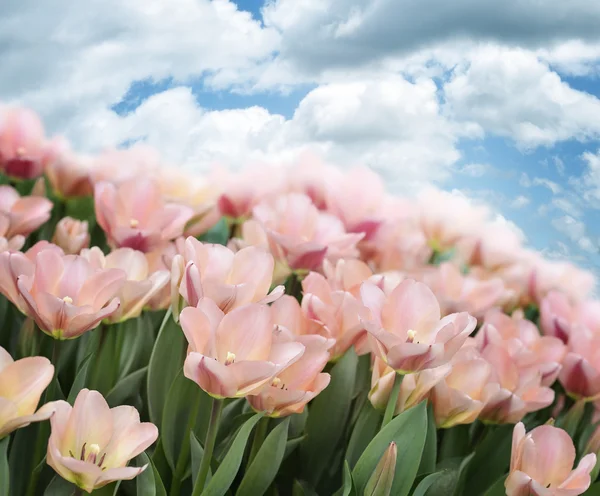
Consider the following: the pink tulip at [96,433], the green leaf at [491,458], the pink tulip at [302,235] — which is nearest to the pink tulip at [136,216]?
the pink tulip at [302,235]

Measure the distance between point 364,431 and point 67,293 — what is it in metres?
0.31

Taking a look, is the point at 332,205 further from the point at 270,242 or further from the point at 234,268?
the point at 234,268

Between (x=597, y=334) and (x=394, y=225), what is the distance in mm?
410

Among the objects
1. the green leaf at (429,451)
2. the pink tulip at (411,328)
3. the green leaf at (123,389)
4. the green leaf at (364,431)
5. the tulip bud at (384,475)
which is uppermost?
the pink tulip at (411,328)

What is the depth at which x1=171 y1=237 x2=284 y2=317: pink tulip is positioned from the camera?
0.58m

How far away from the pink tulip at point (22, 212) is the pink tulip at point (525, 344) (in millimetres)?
561

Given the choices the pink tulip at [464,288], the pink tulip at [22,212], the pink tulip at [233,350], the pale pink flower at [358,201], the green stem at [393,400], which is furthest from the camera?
the pale pink flower at [358,201]

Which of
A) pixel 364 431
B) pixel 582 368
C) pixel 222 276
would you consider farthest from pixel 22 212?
pixel 582 368

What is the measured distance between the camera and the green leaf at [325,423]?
730 mm

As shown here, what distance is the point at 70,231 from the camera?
3.22 feet

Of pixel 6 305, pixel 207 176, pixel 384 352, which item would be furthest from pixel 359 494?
pixel 207 176

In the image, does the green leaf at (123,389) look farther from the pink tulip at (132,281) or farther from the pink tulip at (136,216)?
the pink tulip at (136,216)

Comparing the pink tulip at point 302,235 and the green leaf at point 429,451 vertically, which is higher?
the pink tulip at point 302,235

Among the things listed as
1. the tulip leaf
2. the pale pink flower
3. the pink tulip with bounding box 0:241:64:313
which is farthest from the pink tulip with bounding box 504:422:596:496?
the pale pink flower
